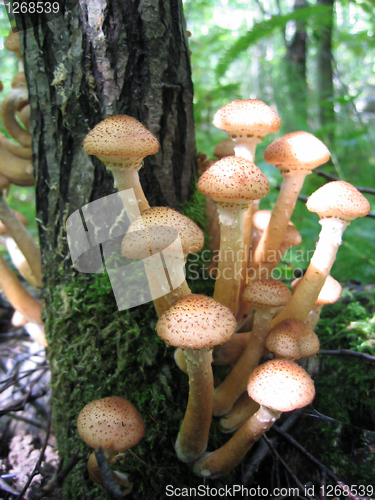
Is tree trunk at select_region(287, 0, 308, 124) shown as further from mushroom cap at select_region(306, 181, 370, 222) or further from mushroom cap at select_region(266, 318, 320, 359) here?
mushroom cap at select_region(266, 318, 320, 359)

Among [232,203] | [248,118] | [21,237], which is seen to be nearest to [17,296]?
[21,237]

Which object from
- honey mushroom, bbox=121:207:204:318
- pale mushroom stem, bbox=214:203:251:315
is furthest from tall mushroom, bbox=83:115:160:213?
pale mushroom stem, bbox=214:203:251:315

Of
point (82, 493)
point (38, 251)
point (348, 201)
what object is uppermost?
point (348, 201)

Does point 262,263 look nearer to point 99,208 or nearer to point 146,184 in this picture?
point 146,184

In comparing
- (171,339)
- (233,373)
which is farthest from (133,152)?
(233,373)

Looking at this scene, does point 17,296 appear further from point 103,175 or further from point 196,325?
point 196,325
